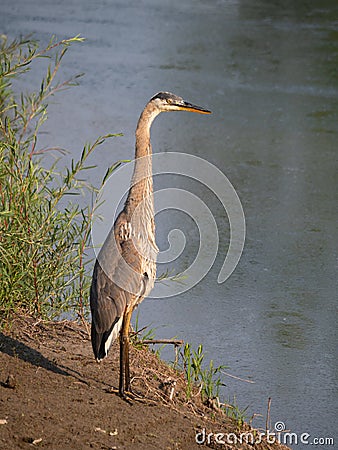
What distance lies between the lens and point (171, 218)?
5770 mm

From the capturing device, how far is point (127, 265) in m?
3.55

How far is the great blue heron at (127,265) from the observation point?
3475 millimetres

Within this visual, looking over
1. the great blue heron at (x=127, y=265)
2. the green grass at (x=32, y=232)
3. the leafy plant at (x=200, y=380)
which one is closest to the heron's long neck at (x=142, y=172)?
the great blue heron at (x=127, y=265)

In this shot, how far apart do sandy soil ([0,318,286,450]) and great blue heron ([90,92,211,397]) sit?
0.51 feet

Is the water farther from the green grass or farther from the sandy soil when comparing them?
the green grass

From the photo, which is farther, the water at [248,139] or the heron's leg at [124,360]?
the water at [248,139]

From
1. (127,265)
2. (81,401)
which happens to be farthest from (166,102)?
(81,401)

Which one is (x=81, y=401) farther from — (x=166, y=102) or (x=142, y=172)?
(x=166, y=102)

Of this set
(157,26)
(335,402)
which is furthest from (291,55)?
(335,402)

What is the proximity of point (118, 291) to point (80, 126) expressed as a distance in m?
3.97

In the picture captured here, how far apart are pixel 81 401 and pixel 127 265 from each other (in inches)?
22.3

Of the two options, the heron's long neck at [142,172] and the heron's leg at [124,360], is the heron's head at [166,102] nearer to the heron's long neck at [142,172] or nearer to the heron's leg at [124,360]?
the heron's long neck at [142,172]

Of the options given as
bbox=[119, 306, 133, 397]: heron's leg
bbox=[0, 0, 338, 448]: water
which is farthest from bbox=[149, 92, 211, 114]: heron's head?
bbox=[0, 0, 338, 448]: water

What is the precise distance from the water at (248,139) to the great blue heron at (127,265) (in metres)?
0.75
